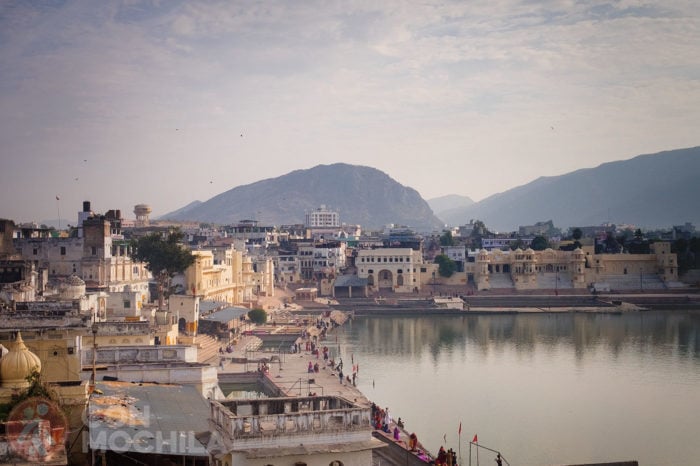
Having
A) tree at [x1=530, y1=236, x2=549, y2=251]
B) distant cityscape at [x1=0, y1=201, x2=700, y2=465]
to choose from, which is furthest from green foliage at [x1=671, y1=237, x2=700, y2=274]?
tree at [x1=530, y1=236, x2=549, y2=251]

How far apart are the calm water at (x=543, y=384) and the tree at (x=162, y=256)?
22.4 ft

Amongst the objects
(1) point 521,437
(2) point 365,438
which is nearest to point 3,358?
(2) point 365,438

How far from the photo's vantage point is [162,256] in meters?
33.1

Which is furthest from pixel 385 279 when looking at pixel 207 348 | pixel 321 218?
pixel 321 218

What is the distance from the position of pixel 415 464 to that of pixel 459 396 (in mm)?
9768

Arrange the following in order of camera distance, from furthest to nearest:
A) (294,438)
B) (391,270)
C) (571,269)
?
(571,269)
(391,270)
(294,438)

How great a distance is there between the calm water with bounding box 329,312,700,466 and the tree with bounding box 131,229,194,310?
269 inches

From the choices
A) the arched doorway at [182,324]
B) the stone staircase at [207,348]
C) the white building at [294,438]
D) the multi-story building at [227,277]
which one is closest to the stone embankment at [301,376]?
the stone staircase at [207,348]

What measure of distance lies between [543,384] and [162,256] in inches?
604

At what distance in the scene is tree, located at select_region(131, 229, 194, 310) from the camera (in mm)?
33062

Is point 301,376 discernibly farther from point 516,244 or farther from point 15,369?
point 516,244

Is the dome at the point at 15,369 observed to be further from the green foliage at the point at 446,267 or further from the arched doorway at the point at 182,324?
the green foliage at the point at 446,267

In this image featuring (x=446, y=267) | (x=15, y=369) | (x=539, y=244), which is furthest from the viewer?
(x=539, y=244)

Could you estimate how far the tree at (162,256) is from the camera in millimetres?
33062
